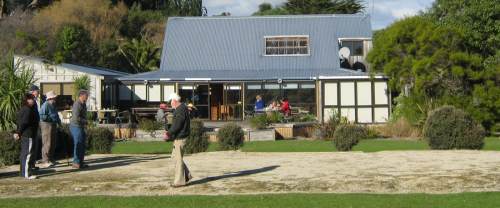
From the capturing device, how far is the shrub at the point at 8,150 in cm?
1585

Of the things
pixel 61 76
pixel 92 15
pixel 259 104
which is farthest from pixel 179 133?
pixel 92 15

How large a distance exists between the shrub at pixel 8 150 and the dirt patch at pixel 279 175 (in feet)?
2.14

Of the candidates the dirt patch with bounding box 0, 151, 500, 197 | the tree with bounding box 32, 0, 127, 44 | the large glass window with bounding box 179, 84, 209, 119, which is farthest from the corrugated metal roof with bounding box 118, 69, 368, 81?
the tree with bounding box 32, 0, 127, 44

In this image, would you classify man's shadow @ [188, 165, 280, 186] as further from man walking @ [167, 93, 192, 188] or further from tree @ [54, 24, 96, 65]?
tree @ [54, 24, 96, 65]

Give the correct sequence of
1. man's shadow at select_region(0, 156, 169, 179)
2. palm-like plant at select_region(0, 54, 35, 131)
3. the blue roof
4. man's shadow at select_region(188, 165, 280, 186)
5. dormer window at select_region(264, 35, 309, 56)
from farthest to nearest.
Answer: dormer window at select_region(264, 35, 309, 56), the blue roof, palm-like plant at select_region(0, 54, 35, 131), man's shadow at select_region(0, 156, 169, 179), man's shadow at select_region(188, 165, 280, 186)

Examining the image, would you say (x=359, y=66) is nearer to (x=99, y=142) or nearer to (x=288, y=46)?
(x=288, y=46)

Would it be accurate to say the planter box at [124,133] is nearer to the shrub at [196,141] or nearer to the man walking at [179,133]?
the shrub at [196,141]

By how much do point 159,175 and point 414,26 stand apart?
1995cm

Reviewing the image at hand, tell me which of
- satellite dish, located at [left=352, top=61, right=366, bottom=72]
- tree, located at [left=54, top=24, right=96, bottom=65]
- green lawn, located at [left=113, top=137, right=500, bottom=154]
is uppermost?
tree, located at [left=54, top=24, right=96, bottom=65]

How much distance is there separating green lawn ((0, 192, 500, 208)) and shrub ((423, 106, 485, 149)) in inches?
276

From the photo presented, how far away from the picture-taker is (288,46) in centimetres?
3941

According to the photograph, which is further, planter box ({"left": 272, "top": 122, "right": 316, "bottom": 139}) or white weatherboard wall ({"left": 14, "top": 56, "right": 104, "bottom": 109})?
white weatherboard wall ({"left": 14, "top": 56, "right": 104, "bottom": 109})

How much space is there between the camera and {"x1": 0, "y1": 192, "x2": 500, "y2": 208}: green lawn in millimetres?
10375

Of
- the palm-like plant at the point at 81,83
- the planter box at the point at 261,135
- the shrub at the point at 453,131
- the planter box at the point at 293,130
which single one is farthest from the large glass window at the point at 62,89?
the shrub at the point at 453,131
